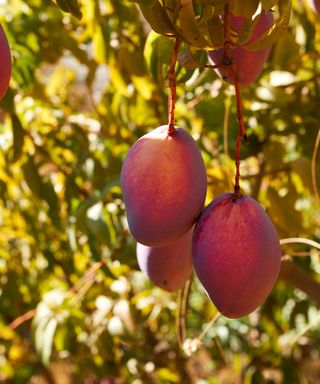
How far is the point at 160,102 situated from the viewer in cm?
108

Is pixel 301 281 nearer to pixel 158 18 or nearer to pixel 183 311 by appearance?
pixel 183 311

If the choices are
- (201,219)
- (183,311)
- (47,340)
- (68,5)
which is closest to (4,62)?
(68,5)

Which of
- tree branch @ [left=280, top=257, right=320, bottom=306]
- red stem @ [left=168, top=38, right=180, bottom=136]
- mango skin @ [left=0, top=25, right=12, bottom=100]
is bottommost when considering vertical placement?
tree branch @ [left=280, top=257, right=320, bottom=306]

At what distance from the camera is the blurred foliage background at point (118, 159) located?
3.28ft

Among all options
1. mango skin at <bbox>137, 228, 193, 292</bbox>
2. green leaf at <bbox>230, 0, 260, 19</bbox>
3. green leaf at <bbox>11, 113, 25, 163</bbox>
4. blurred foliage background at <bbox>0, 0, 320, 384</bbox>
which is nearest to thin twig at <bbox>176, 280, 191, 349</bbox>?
blurred foliage background at <bbox>0, 0, 320, 384</bbox>

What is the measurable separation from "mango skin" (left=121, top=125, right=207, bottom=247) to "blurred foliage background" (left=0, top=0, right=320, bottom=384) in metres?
0.16

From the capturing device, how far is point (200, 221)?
0.52 meters

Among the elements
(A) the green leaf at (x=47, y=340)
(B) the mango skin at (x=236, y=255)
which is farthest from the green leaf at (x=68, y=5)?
(A) the green leaf at (x=47, y=340)

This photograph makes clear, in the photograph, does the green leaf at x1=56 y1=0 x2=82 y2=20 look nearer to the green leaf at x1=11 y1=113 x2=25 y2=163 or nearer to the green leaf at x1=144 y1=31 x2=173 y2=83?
the green leaf at x1=144 y1=31 x2=173 y2=83

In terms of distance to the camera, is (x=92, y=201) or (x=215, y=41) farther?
(x=92, y=201)

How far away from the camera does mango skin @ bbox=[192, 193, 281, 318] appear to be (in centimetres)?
49

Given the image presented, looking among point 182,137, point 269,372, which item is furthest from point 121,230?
point 269,372

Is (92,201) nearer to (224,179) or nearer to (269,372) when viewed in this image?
(224,179)

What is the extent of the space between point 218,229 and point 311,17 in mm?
703
